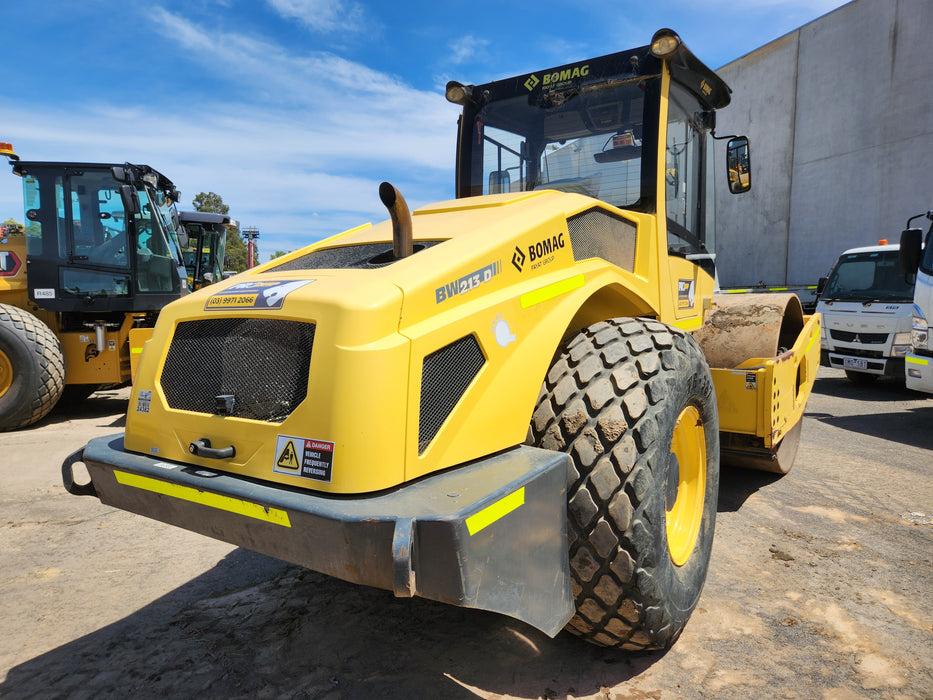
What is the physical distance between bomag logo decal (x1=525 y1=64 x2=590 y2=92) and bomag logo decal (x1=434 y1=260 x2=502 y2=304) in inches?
73.8

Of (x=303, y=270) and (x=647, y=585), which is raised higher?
(x=303, y=270)

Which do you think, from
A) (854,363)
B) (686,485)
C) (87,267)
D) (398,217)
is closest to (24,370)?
(87,267)

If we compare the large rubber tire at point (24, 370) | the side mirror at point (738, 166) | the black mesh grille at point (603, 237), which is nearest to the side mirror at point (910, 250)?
the side mirror at point (738, 166)

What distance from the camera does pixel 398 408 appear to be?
1821 millimetres

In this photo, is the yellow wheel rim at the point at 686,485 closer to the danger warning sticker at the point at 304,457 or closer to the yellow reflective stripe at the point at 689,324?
the yellow reflective stripe at the point at 689,324

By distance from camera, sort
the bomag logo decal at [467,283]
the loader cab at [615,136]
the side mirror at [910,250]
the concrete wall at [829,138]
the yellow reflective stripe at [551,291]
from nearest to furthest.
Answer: the bomag logo decal at [467,283] → the yellow reflective stripe at [551,291] → the loader cab at [615,136] → the side mirror at [910,250] → the concrete wall at [829,138]

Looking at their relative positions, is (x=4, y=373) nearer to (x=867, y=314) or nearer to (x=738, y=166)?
(x=738, y=166)

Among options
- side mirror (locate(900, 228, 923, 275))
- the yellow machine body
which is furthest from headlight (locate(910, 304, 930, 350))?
the yellow machine body

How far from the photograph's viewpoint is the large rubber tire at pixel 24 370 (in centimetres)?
678

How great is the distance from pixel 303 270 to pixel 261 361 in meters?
0.57

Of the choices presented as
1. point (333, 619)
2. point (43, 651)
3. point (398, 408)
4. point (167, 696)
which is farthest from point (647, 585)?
point (43, 651)

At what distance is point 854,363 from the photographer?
8.75 m

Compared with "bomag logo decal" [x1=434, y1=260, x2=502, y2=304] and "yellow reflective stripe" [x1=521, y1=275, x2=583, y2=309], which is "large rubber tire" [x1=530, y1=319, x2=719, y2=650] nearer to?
"yellow reflective stripe" [x1=521, y1=275, x2=583, y2=309]

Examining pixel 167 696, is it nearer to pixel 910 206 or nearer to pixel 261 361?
pixel 261 361
